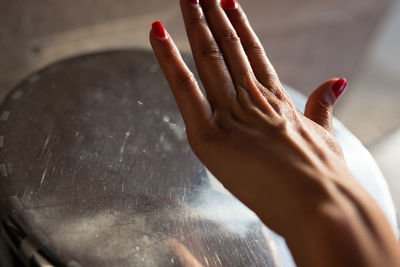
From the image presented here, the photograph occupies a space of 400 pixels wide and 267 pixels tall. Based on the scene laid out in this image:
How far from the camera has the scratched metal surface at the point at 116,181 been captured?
1.65ft

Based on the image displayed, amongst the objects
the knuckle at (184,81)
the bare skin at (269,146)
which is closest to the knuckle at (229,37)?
the bare skin at (269,146)

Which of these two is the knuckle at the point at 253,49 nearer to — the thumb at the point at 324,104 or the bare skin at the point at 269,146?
the bare skin at the point at 269,146

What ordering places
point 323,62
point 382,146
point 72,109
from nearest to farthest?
point 72,109 → point 382,146 → point 323,62

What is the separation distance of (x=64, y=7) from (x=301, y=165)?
0.82 m

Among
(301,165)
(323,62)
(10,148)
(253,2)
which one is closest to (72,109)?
(10,148)

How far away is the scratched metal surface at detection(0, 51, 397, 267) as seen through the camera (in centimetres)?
50

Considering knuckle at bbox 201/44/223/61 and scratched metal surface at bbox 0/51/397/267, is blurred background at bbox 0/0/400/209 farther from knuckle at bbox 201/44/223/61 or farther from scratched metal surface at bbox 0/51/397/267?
knuckle at bbox 201/44/223/61

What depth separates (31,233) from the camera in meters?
0.48

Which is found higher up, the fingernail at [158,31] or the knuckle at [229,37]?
the fingernail at [158,31]

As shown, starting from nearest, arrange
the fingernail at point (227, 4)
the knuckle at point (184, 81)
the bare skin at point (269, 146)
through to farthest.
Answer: the bare skin at point (269, 146) < the knuckle at point (184, 81) < the fingernail at point (227, 4)

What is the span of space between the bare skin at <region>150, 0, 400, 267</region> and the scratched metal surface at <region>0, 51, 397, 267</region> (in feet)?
0.26

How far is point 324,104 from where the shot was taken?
64 cm

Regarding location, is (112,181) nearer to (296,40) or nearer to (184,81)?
(184,81)

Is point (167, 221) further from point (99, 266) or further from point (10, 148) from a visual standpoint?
point (10, 148)
